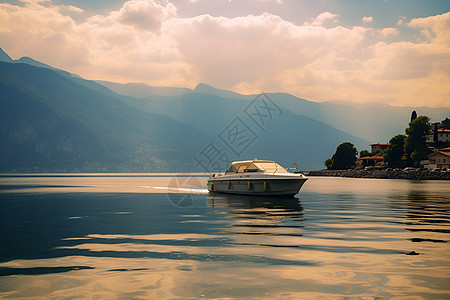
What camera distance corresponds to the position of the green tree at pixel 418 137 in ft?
462

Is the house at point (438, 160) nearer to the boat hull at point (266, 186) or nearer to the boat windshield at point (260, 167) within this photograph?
the boat windshield at point (260, 167)

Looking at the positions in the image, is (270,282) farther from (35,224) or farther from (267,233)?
(35,224)

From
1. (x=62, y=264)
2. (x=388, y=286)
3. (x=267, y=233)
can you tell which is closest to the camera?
(x=388, y=286)

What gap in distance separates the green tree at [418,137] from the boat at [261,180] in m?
111

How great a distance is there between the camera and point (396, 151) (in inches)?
6181

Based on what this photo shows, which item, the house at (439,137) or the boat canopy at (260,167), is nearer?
the boat canopy at (260,167)

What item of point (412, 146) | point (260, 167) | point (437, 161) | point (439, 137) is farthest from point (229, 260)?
point (439, 137)

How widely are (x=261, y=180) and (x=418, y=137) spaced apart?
11639 centimetres

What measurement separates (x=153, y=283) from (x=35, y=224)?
1670 centimetres

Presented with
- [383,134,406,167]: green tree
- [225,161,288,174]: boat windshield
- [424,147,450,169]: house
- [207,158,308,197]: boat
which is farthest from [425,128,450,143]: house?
[225,161,288,174]: boat windshield

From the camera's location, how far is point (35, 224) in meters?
24.5

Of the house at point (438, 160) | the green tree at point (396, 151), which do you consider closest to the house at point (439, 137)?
the green tree at point (396, 151)

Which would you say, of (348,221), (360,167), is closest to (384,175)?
(360,167)

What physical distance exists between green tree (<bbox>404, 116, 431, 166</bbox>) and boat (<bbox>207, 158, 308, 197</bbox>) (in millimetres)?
111391
